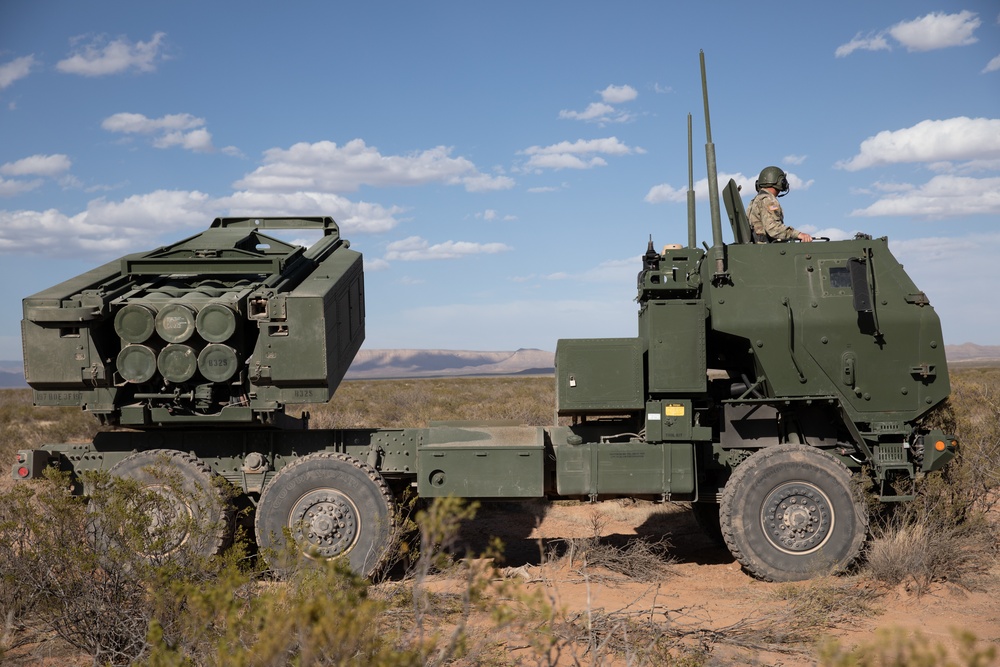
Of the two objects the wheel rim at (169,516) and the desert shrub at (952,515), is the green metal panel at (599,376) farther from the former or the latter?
the wheel rim at (169,516)

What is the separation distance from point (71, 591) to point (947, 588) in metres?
6.93

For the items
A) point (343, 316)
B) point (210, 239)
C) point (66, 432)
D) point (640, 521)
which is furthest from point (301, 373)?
point (66, 432)

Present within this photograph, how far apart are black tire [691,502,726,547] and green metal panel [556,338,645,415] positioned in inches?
89.1

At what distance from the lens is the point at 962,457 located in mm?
9117

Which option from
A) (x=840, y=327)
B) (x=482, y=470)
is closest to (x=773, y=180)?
(x=840, y=327)

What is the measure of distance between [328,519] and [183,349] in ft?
6.53

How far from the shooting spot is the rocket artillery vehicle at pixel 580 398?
794cm

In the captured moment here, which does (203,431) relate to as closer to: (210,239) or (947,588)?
(210,239)

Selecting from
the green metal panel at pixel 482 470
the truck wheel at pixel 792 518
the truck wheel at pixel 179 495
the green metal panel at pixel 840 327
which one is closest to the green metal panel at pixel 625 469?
the green metal panel at pixel 482 470

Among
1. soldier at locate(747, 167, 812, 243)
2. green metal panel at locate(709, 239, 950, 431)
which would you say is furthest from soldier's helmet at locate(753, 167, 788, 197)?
green metal panel at locate(709, 239, 950, 431)

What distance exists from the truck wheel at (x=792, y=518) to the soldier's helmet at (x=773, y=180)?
2.88 metres

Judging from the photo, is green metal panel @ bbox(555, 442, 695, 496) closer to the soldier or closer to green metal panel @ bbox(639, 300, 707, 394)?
green metal panel @ bbox(639, 300, 707, 394)

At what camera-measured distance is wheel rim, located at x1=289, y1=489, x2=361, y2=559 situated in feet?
26.2

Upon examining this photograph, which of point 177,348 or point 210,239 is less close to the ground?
point 210,239
